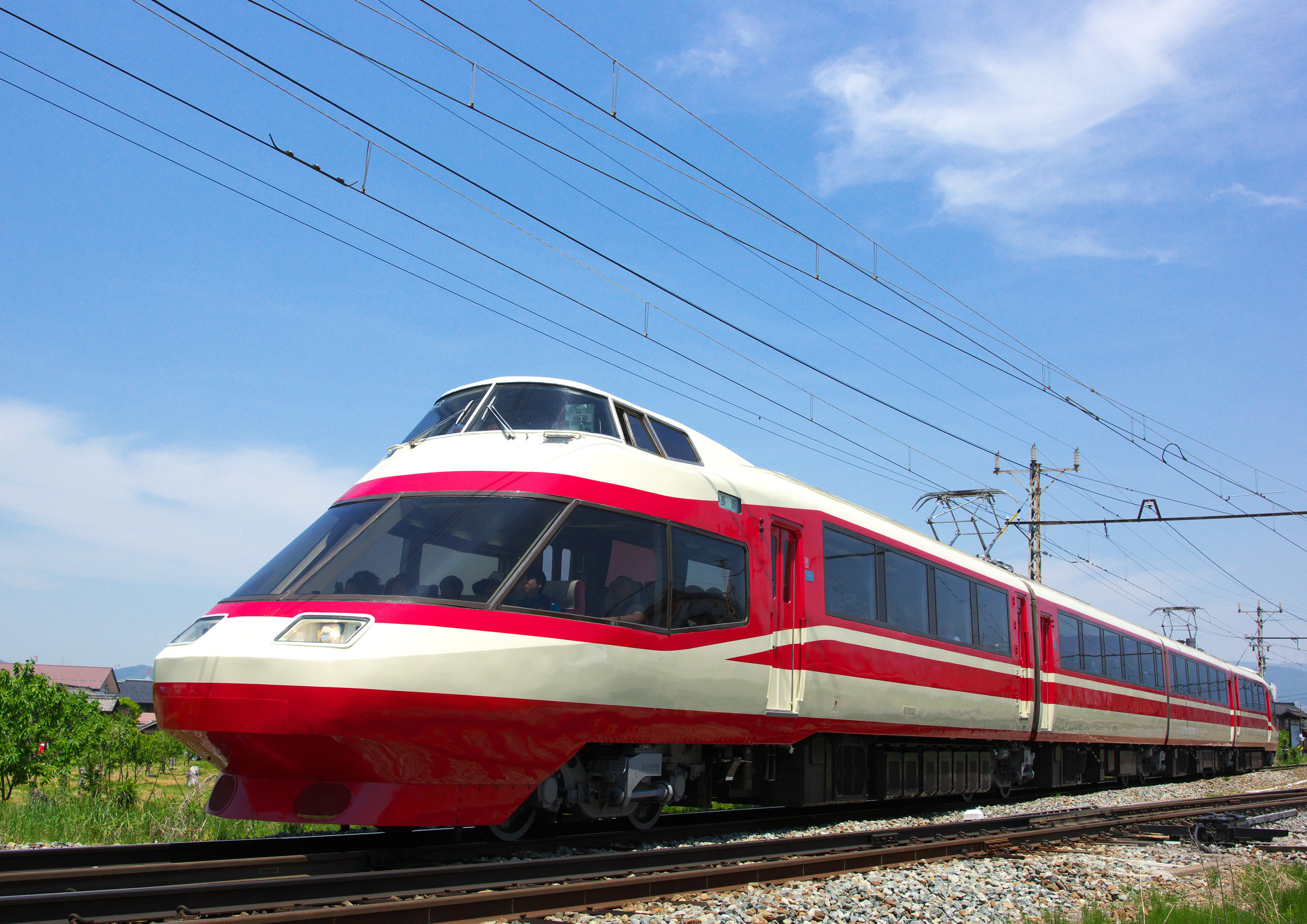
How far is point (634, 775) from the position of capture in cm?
807

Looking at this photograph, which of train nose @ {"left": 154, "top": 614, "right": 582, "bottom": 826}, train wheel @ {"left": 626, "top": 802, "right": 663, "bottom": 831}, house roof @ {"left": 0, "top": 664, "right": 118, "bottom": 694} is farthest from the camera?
house roof @ {"left": 0, "top": 664, "right": 118, "bottom": 694}

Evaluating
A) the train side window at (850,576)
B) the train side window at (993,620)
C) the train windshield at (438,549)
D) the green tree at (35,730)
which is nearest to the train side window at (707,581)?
the train windshield at (438,549)

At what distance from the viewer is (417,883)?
6074 mm

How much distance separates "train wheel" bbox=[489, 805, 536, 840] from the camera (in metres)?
7.73

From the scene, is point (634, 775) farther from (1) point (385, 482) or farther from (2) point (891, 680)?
(2) point (891, 680)

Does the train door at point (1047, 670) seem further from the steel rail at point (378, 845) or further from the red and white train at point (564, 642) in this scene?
the steel rail at point (378, 845)

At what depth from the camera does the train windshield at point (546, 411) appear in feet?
28.7

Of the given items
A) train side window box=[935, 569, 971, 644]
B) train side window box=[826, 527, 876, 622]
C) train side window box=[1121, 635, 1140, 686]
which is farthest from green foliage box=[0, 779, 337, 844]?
train side window box=[1121, 635, 1140, 686]

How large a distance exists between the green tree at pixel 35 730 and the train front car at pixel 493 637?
118 feet

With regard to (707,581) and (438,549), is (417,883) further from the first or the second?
(707,581)

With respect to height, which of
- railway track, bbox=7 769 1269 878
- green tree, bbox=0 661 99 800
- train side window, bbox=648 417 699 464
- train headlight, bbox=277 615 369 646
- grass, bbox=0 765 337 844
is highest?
train side window, bbox=648 417 699 464

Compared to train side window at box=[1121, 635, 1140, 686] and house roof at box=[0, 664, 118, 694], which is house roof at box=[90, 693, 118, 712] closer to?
house roof at box=[0, 664, 118, 694]

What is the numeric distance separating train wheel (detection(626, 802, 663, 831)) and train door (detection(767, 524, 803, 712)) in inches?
55.5

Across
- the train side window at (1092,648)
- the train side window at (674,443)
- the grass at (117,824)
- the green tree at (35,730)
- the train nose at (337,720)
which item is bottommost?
the green tree at (35,730)
